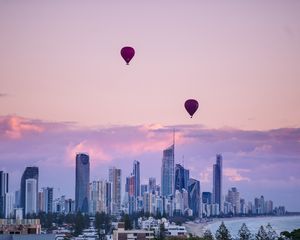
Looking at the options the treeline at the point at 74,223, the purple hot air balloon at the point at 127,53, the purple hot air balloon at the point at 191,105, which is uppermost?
the purple hot air balloon at the point at 127,53

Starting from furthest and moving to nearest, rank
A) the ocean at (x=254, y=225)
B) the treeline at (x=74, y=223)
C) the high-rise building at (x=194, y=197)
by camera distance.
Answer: the high-rise building at (x=194, y=197), the ocean at (x=254, y=225), the treeline at (x=74, y=223)

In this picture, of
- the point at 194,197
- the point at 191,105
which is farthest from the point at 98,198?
the point at 191,105

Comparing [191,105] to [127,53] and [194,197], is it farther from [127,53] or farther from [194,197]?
[194,197]

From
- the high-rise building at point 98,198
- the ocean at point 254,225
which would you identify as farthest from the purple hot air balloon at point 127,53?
the high-rise building at point 98,198

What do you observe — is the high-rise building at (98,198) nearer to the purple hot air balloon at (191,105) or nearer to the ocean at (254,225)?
the ocean at (254,225)

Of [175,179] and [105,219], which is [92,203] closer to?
[175,179]

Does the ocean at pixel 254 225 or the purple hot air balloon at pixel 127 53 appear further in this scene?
the ocean at pixel 254 225

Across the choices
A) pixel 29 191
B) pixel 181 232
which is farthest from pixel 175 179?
pixel 181 232

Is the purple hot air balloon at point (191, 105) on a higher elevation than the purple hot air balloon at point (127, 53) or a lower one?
lower

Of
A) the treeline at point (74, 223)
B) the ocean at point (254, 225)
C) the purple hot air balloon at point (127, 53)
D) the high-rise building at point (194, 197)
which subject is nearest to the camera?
the purple hot air balloon at point (127, 53)

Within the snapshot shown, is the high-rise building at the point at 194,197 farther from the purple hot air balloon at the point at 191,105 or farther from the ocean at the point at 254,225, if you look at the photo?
the purple hot air balloon at the point at 191,105
